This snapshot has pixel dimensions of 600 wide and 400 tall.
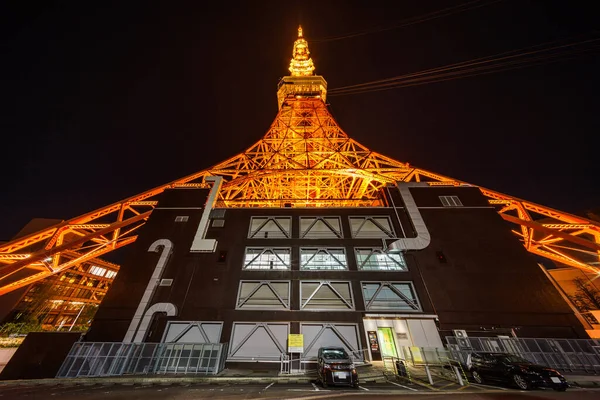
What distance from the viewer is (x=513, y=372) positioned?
9477 mm

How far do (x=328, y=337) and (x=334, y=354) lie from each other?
3.82 meters

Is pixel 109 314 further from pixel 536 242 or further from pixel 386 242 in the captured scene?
pixel 536 242

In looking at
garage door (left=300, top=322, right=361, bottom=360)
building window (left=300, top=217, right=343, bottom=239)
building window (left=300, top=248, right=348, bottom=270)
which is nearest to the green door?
garage door (left=300, top=322, right=361, bottom=360)

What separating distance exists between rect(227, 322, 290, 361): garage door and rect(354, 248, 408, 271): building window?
7329mm

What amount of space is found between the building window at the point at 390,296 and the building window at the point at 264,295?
19.1 feet

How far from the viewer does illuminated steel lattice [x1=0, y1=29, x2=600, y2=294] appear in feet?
54.9

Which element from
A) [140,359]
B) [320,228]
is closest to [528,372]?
[320,228]

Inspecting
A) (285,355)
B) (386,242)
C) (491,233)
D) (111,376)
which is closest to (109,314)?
(111,376)

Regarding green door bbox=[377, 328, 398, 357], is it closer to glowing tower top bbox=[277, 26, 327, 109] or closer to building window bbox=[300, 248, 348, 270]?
building window bbox=[300, 248, 348, 270]

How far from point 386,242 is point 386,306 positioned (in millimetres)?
4943

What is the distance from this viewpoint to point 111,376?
1159 cm

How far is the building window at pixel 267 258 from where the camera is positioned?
17922 mm

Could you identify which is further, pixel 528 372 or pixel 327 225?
pixel 327 225

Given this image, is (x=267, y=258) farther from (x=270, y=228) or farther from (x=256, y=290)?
(x=270, y=228)
